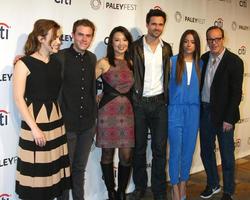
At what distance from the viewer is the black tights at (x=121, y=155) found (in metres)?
3.07

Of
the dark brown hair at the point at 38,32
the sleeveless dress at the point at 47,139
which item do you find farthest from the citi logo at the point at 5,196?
the dark brown hair at the point at 38,32

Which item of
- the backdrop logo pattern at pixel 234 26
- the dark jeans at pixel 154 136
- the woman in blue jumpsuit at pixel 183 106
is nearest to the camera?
the woman in blue jumpsuit at pixel 183 106

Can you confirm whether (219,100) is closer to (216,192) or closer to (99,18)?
(216,192)

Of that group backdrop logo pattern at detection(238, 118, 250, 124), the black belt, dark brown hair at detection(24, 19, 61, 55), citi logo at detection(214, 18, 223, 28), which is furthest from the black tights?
backdrop logo pattern at detection(238, 118, 250, 124)

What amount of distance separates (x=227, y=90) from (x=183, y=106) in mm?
450

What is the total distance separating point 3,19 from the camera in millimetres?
2588

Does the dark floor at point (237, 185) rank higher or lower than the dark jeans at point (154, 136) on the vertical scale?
lower

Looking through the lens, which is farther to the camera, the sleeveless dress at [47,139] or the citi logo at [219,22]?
the citi logo at [219,22]

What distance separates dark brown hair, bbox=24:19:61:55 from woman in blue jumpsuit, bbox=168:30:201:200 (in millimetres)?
1199

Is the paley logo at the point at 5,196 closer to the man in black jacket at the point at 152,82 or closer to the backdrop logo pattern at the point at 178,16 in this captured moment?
the man in black jacket at the point at 152,82

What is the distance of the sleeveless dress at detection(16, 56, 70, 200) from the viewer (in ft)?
7.52

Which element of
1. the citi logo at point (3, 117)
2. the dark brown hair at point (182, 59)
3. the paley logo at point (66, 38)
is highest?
the paley logo at point (66, 38)

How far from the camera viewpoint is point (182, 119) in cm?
309

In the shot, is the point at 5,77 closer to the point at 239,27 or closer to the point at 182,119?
the point at 182,119
